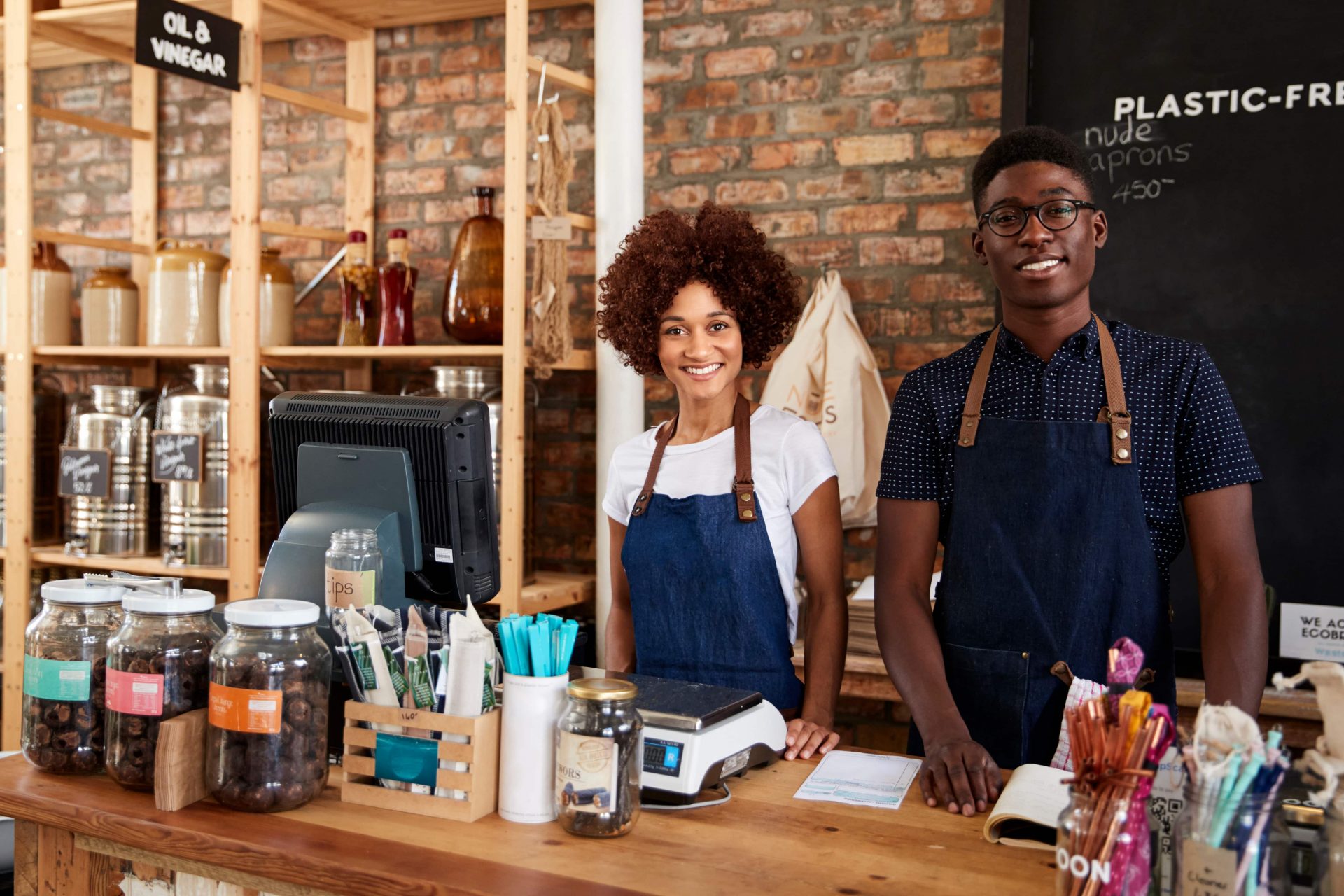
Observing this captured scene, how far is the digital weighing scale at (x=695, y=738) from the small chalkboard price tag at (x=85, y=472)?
2455mm

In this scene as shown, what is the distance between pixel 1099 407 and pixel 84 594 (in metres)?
1.48

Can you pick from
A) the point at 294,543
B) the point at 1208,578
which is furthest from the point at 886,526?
the point at 294,543

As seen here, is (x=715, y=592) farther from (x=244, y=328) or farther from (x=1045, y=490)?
(x=244, y=328)

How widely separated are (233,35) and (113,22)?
638 mm

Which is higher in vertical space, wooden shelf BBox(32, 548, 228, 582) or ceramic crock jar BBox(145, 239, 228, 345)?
ceramic crock jar BBox(145, 239, 228, 345)

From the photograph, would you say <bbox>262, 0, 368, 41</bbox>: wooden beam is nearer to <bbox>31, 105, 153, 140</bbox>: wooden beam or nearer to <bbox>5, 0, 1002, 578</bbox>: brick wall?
<bbox>5, 0, 1002, 578</bbox>: brick wall

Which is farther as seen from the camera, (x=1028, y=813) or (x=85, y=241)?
(x=85, y=241)

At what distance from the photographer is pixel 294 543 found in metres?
1.73

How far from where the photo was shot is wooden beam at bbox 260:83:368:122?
10.8ft

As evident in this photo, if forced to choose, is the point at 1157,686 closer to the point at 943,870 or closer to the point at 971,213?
the point at 943,870

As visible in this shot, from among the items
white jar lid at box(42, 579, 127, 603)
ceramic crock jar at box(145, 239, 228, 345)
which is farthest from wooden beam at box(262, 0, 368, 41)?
white jar lid at box(42, 579, 127, 603)

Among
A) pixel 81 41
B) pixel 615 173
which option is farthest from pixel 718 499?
pixel 81 41

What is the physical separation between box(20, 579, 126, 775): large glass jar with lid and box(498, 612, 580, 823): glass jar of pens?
564 mm

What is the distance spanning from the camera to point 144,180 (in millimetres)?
3965
